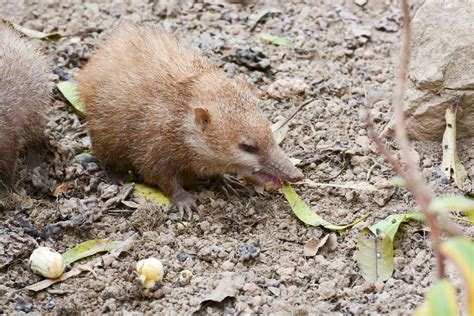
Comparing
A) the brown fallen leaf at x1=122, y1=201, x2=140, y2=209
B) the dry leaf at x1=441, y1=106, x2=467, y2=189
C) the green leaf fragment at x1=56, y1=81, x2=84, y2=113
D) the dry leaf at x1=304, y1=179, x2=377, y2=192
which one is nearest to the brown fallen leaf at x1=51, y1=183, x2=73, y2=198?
the brown fallen leaf at x1=122, y1=201, x2=140, y2=209

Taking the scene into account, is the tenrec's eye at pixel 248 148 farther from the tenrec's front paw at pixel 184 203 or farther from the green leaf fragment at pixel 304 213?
the tenrec's front paw at pixel 184 203

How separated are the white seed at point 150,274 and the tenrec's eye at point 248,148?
3.77 feet

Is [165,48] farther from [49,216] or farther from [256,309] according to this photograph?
[256,309]

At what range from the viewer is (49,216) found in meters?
5.29

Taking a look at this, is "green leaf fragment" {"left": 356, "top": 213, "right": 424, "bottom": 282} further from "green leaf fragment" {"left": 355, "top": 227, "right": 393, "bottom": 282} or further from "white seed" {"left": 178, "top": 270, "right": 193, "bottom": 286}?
"white seed" {"left": 178, "top": 270, "right": 193, "bottom": 286}

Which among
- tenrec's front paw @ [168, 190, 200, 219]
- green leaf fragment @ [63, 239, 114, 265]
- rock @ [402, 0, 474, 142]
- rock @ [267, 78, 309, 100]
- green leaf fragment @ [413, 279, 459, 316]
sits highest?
rock @ [402, 0, 474, 142]

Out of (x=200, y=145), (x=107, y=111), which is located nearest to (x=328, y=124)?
(x=200, y=145)

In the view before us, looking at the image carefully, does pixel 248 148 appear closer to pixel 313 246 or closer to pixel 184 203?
pixel 184 203

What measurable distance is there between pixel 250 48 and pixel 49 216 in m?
2.53

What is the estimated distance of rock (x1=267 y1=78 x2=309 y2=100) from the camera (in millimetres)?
6516

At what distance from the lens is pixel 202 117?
548 cm

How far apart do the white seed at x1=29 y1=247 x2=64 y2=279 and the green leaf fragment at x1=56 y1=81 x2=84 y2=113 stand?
1.86 metres

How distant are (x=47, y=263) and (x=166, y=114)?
4.77ft

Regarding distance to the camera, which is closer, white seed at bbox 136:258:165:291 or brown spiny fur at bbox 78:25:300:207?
white seed at bbox 136:258:165:291
